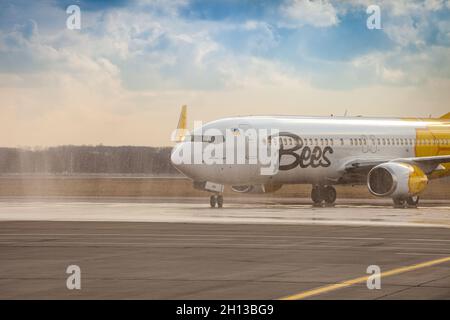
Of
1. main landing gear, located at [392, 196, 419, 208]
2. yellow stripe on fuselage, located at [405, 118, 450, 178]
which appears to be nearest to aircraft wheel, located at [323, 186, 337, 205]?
main landing gear, located at [392, 196, 419, 208]

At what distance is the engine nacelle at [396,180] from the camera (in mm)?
47312

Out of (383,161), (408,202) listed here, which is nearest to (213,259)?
(408,202)

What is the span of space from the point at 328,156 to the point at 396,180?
4192 mm

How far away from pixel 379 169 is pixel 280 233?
20207 millimetres

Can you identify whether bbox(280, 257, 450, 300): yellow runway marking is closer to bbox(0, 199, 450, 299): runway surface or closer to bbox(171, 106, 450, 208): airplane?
bbox(0, 199, 450, 299): runway surface

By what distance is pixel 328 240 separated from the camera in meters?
26.7

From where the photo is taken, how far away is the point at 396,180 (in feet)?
155

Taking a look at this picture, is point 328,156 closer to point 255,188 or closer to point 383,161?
point 383,161

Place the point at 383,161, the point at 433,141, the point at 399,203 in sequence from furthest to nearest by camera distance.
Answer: the point at 433,141
the point at 383,161
the point at 399,203

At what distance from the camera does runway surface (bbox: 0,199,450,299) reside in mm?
16125

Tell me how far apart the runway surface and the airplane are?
7945 millimetres

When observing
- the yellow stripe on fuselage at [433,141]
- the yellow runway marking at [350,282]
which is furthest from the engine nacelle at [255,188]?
the yellow runway marking at [350,282]
